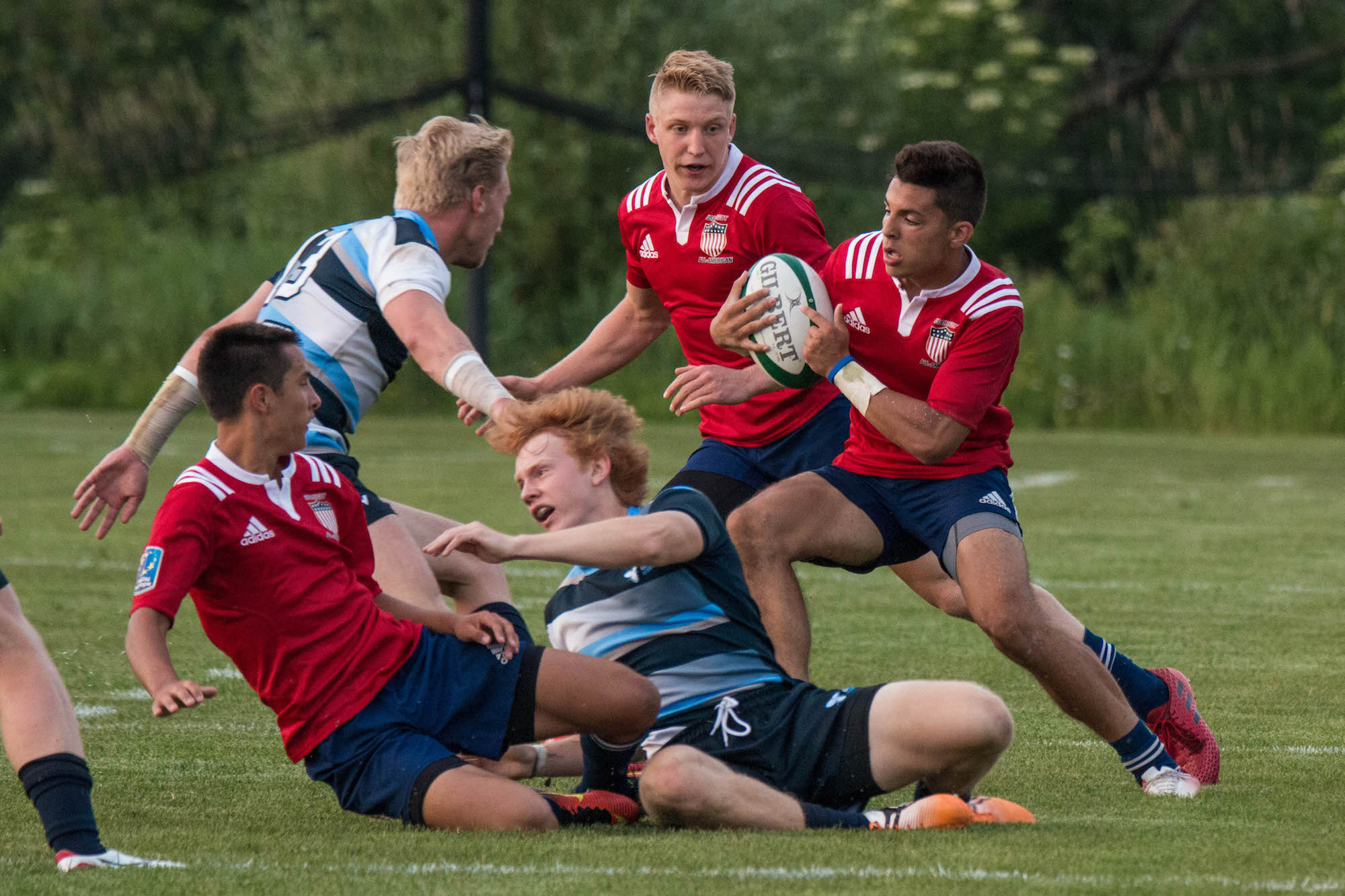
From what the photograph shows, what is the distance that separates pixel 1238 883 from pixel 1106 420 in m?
16.3

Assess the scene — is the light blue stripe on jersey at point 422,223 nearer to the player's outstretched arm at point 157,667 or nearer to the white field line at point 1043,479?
the player's outstretched arm at point 157,667

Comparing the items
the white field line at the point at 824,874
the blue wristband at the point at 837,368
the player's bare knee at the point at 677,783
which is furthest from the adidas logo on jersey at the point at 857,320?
the white field line at the point at 824,874

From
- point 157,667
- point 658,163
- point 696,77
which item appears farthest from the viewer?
point 658,163

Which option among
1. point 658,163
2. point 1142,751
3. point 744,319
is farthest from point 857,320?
point 658,163

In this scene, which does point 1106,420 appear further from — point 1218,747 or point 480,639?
point 480,639

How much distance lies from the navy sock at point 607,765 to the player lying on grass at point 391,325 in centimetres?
68

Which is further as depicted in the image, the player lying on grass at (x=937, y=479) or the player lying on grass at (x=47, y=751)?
the player lying on grass at (x=937, y=479)

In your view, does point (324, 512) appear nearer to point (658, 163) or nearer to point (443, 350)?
point (443, 350)

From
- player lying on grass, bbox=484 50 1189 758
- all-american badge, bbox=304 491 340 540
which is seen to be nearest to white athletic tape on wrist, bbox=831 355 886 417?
player lying on grass, bbox=484 50 1189 758

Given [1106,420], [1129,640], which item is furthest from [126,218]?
[1129,640]

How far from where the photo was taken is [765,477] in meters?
6.08

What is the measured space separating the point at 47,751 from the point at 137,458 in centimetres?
135

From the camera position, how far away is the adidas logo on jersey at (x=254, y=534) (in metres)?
4.34

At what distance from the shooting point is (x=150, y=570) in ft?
13.7
